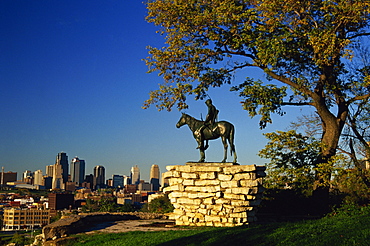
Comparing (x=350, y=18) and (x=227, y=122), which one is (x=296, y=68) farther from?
(x=227, y=122)

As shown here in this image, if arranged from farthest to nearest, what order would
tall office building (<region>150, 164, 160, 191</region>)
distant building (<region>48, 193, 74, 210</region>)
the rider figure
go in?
tall office building (<region>150, 164, 160, 191</region>) < distant building (<region>48, 193, 74, 210</region>) < the rider figure

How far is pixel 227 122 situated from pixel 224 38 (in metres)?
4.40

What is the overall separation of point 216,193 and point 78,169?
625 ft

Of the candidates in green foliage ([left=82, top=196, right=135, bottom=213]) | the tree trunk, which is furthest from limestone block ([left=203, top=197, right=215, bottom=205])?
green foliage ([left=82, top=196, right=135, bottom=213])

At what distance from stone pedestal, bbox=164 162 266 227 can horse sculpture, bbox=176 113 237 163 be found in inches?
23.6

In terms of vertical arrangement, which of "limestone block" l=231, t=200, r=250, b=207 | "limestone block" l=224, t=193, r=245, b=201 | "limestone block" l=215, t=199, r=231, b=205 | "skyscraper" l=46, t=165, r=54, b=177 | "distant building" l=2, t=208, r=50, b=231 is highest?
"skyscraper" l=46, t=165, r=54, b=177

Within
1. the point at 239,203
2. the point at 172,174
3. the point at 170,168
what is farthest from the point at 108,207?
the point at 239,203

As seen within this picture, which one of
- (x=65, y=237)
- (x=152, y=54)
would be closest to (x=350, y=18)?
(x=152, y=54)

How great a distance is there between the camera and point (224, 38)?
54.5 ft

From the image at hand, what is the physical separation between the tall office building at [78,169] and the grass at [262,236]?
186608 mm

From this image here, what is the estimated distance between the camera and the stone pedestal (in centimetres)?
1270

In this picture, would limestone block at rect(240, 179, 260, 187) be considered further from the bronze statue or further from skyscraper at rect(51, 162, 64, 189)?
skyscraper at rect(51, 162, 64, 189)

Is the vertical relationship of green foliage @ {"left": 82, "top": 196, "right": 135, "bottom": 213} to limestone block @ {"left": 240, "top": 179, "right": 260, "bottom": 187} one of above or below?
below

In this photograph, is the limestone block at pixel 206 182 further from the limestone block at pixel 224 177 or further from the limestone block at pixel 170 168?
the limestone block at pixel 170 168
